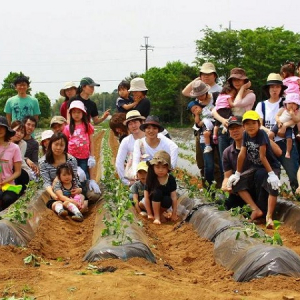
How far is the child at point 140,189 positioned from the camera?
782cm

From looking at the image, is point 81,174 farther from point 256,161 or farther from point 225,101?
point 256,161

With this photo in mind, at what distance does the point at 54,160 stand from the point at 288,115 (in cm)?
340

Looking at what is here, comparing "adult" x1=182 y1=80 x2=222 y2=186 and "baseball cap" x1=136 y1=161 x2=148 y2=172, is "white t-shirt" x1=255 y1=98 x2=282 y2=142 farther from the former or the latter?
"baseball cap" x1=136 y1=161 x2=148 y2=172

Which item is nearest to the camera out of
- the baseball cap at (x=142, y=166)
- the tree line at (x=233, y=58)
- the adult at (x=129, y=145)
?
the baseball cap at (x=142, y=166)

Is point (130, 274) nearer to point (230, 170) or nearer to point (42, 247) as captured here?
point (42, 247)

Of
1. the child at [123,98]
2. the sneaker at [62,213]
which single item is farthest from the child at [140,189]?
the child at [123,98]

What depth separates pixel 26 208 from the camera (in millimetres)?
6848

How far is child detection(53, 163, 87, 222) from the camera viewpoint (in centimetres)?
760

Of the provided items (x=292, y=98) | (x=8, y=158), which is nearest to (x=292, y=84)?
(x=292, y=98)

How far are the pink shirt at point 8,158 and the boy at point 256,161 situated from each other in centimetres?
308

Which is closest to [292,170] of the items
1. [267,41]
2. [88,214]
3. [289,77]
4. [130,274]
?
[289,77]

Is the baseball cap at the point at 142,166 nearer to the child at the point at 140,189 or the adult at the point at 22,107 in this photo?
Answer: the child at the point at 140,189

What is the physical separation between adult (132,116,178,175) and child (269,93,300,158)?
1.49 meters

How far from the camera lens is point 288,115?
24.2 ft
